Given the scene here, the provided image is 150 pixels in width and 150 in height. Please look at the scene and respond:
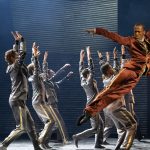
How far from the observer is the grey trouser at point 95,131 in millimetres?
8742

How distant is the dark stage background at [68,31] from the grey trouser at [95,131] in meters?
2.64

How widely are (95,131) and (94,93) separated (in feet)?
2.51

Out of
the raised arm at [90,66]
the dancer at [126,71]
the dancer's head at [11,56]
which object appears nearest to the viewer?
the dancer at [126,71]

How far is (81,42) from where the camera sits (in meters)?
12.0

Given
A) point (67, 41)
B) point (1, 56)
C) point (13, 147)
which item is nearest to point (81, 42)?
point (67, 41)

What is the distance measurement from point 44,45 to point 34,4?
1230 millimetres

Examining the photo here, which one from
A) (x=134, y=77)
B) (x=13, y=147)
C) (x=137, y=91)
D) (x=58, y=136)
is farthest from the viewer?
(x=137, y=91)

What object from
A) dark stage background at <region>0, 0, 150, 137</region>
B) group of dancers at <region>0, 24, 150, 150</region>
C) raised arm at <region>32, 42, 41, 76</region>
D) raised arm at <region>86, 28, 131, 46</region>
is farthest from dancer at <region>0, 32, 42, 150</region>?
dark stage background at <region>0, 0, 150, 137</region>

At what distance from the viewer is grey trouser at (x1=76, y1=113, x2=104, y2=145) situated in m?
8.74

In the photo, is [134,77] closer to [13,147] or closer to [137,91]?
[13,147]

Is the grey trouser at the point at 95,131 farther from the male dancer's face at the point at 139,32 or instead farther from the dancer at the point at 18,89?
the male dancer's face at the point at 139,32

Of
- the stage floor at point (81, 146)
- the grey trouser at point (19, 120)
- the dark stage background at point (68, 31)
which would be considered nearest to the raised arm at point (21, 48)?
the grey trouser at point (19, 120)

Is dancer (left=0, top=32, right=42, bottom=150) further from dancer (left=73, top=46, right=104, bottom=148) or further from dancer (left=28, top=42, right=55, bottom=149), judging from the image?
dancer (left=73, top=46, right=104, bottom=148)

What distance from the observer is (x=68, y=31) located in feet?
39.9
